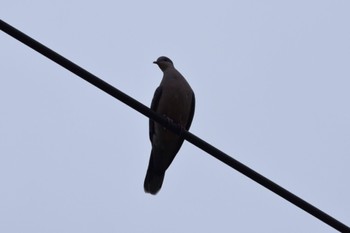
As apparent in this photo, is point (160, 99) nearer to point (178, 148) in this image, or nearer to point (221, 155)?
point (178, 148)

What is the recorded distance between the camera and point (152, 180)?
7375 millimetres

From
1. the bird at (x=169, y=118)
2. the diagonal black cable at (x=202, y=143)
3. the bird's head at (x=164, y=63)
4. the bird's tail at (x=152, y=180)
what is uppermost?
the bird's head at (x=164, y=63)

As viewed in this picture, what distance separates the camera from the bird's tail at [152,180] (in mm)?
7312

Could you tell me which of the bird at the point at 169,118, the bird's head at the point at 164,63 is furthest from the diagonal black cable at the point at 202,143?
the bird's head at the point at 164,63

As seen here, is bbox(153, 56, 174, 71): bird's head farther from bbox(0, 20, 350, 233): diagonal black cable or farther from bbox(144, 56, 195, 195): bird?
bbox(0, 20, 350, 233): diagonal black cable

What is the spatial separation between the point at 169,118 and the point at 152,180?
80 centimetres

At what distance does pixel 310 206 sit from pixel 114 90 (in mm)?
1127

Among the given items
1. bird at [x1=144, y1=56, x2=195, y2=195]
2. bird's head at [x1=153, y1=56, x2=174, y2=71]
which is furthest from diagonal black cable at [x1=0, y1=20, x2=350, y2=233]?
bird's head at [x1=153, y1=56, x2=174, y2=71]

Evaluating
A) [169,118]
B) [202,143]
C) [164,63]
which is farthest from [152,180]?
[202,143]

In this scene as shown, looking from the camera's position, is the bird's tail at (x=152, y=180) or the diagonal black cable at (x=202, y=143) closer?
the diagonal black cable at (x=202, y=143)

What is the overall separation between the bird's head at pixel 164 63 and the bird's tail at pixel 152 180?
1384 mm

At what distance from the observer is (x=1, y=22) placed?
9.96ft

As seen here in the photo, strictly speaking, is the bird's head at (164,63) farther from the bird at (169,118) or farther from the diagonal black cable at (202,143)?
the diagonal black cable at (202,143)

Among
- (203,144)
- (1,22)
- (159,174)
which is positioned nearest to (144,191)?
(159,174)
